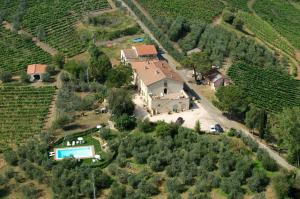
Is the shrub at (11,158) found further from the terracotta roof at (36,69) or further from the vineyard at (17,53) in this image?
the vineyard at (17,53)

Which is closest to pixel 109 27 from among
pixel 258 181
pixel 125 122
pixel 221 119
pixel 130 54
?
pixel 130 54

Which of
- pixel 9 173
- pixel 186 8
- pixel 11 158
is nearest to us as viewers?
pixel 9 173

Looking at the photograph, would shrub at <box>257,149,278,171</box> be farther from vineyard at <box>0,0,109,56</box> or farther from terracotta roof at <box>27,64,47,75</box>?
vineyard at <box>0,0,109,56</box>

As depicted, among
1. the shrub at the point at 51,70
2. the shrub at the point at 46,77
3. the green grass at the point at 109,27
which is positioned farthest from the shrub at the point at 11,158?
the green grass at the point at 109,27

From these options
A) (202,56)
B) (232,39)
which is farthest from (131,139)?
(232,39)

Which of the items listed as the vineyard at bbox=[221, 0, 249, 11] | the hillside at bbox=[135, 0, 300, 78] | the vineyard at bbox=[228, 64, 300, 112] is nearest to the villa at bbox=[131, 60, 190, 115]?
the vineyard at bbox=[228, 64, 300, 112]

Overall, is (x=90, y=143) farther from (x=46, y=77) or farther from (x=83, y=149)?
(x=46, y=77)
